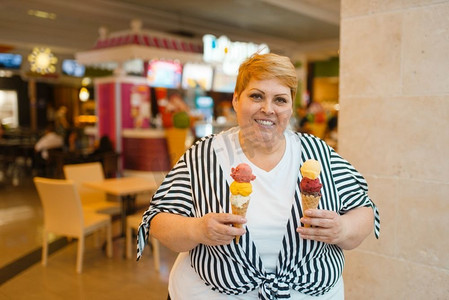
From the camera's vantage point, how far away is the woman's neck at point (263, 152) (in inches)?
63.1

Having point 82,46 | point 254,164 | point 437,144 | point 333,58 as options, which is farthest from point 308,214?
point 333,58

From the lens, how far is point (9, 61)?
44.3ft

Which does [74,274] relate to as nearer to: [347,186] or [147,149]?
[347,186]

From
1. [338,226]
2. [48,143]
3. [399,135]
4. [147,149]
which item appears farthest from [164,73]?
[338,226]

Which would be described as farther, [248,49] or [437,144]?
[248,49]

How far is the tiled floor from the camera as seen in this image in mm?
3840

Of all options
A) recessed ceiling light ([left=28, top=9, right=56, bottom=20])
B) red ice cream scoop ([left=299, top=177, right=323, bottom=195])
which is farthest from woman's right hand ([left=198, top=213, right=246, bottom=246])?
recessed ceiling light ([left=28, top=9, right=56, bottom=20])

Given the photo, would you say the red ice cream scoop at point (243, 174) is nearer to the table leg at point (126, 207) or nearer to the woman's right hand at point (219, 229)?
the woman's right hand at point (219, 229)

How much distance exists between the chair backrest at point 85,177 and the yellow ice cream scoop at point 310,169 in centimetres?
424

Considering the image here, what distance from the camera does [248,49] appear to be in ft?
35.6

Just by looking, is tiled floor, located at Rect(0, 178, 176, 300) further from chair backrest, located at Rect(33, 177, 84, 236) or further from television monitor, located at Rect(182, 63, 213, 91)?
television monitor, located at Rect(182, 63, 213, 91)

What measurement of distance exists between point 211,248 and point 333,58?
618 inches

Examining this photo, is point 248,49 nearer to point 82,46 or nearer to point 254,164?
point 82,46

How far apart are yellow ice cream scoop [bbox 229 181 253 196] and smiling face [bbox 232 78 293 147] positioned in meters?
0.26
